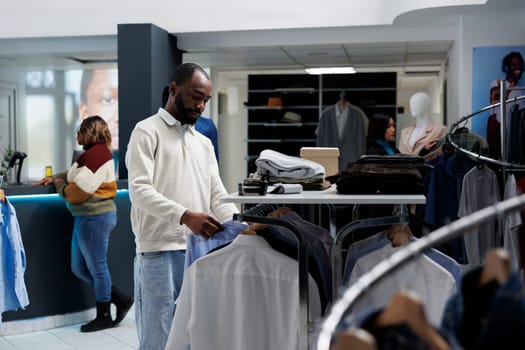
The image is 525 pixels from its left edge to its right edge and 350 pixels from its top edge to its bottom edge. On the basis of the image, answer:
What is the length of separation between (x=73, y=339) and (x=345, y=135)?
5041 millimetres

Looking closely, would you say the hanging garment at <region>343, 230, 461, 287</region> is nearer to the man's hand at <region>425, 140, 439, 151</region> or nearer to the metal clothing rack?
the metal clothing rack

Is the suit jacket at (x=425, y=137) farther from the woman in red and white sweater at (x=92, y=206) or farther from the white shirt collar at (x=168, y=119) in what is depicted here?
the white shirt collar at (x=168, y=119)


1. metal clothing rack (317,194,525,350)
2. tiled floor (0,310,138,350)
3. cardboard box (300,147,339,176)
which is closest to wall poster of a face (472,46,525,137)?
tiled floor (0,310,138,350)

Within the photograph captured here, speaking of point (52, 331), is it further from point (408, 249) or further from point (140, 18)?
point (408, 249)

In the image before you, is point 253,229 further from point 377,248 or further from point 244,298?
point 377,248

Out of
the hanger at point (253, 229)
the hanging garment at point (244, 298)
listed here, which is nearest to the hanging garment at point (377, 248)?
the hanging garment at point (244, 298)

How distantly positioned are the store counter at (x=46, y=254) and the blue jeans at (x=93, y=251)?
0.65ft

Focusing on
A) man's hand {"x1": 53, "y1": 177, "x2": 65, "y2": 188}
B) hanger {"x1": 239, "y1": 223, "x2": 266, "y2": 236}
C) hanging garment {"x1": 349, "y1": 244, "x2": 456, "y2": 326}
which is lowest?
hanging garment {"x1": 349, "y1": 244, "x2": 456, "y2": 326}

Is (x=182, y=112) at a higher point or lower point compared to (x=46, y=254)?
higher

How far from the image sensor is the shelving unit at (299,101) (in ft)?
37.6

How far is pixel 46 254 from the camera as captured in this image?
590 cm

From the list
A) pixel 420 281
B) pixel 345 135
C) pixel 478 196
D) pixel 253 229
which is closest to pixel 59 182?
pixel 478 196

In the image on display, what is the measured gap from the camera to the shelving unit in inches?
451

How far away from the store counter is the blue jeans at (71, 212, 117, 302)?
20cm
